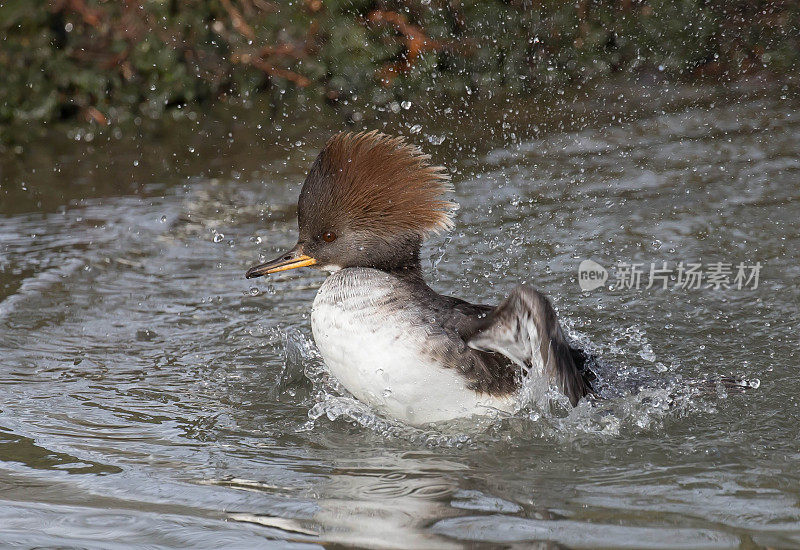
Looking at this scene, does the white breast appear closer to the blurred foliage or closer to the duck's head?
the duck's head

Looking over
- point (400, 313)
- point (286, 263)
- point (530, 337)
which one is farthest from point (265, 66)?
point (530, 337)

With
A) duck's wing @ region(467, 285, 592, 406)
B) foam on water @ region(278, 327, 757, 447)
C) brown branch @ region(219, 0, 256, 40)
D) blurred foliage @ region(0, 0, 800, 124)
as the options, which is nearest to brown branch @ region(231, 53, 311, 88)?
blurred foliage @ region(0, 0, 800, 124)

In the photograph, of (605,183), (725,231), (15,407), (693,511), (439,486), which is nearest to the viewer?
(693,511)

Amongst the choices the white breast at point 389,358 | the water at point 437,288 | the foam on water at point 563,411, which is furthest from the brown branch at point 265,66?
the white breast at point 389,358

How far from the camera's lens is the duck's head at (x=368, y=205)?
12.3 ft

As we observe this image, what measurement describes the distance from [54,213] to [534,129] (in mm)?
3173

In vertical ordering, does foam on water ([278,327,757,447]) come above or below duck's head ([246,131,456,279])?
below

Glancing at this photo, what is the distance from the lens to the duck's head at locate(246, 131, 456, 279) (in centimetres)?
375

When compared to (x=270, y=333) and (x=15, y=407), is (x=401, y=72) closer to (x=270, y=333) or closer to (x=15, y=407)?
(x=270, y=333)

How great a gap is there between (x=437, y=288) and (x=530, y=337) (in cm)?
175

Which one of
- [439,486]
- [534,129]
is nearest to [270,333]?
[439,486]

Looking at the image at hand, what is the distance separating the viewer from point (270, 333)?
15.4 feet

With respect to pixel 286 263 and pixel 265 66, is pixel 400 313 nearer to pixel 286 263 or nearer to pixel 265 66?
pixel 286 263

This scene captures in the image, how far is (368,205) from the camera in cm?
379
